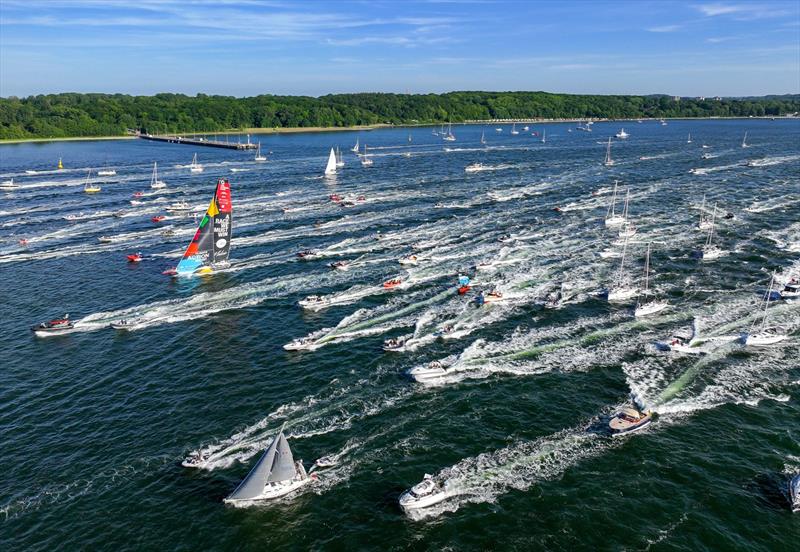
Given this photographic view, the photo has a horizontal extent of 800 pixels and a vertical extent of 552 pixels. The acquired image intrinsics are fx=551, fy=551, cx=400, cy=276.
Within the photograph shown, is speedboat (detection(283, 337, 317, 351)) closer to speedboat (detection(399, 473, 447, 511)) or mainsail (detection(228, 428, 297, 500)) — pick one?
mainsail (detection(228, 428, 297, 500))

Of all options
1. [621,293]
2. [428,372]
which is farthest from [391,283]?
[621,293]

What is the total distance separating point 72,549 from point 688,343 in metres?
70.4

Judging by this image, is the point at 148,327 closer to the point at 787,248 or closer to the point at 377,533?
the point at 377,533

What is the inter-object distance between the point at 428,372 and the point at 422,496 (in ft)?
66.6

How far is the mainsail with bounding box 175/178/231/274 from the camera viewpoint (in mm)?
103062

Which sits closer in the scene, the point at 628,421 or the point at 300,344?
the point at 628,421

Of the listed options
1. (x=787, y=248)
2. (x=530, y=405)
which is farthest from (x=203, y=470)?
(x=787, y=248)

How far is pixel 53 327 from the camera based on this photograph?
266 feet

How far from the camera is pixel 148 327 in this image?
271 ft

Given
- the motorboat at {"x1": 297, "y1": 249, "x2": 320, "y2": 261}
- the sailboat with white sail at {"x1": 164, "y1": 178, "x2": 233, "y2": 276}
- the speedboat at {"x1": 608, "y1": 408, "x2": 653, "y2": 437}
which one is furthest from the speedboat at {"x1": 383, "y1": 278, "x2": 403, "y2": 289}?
the speedboat at {"x1": 608, "y1": 408, "x2": 653, "y2": 437}

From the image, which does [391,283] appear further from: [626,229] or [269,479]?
[626,229]

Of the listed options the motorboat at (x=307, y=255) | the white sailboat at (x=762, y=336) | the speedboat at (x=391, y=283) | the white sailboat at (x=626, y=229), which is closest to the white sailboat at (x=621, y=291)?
the white sailboat at (x=762, y=336)

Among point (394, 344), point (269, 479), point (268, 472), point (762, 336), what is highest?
point (762, 336)

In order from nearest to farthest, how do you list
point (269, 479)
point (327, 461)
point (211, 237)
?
point (269, 479), point (327, 461), point (211, 237)
